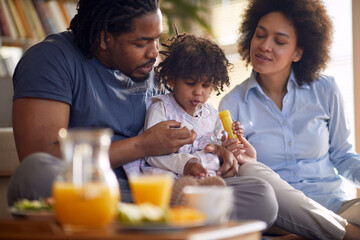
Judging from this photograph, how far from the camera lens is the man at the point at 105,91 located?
1.84 metres

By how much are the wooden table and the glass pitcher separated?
3 centimetres

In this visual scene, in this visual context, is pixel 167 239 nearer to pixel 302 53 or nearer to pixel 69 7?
pixel 302 53

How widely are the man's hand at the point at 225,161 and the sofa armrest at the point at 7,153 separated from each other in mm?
1175

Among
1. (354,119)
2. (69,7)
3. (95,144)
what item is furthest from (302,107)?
(69,7)

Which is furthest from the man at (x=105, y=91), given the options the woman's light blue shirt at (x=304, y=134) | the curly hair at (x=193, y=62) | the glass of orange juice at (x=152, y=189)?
the glass of orange juice at (x=152, y=189)

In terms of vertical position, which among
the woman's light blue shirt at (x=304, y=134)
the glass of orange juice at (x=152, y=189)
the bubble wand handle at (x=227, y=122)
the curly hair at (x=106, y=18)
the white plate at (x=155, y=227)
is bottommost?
the woman's light blue shirt at (x=304, y=134)

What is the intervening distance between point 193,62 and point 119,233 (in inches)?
48.3

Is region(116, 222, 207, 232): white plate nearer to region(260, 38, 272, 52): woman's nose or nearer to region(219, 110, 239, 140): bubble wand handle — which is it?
region(219, 110, 239, 140): bubble wand handle

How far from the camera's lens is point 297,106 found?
2.60 metres

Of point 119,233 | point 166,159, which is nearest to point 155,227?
point 119,233

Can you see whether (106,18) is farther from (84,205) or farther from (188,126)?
(84,205)

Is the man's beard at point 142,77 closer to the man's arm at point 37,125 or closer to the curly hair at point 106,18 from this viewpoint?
the curly hair at point 106,18

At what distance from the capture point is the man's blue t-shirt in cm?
189

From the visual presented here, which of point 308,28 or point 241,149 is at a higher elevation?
point 308,28
